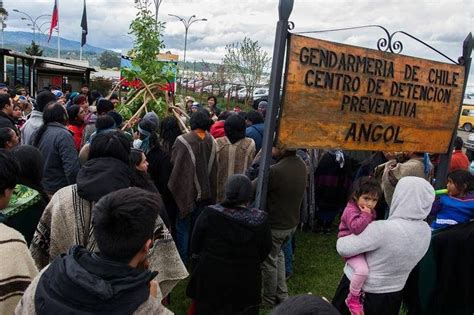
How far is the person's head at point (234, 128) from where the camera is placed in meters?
4.71

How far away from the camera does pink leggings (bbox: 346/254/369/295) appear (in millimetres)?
2860

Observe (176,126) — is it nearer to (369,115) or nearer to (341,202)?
(369,115)

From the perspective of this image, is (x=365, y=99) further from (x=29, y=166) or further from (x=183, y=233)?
(x=29, y=166)

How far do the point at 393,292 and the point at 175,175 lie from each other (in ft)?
8.10

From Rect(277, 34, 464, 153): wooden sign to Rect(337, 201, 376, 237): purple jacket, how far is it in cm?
57

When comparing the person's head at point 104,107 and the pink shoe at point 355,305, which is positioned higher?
the person's head at point 104,107

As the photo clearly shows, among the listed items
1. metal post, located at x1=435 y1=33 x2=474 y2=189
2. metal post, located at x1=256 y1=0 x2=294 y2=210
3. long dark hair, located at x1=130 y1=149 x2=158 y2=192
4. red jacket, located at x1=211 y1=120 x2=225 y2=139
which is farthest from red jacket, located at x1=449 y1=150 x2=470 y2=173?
long dark hair, located at x1=130 y1=149 x2=158 y2=192

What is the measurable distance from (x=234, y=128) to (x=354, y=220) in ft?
7.01

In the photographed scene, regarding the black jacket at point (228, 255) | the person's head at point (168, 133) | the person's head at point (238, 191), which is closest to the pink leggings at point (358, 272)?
the black jacket at point (228, 255)

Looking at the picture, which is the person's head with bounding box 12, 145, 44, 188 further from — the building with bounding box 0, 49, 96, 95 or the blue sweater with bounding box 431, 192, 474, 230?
the building with bounding box 0, 49, 96, 95

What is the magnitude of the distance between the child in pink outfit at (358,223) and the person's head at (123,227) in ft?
5.46

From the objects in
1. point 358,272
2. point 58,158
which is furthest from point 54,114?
point 358,272

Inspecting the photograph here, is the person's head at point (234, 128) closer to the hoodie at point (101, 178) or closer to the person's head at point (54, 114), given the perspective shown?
the person's head at point (54, 114)

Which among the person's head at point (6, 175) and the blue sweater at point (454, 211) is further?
the blue sweater at point (454, 211)
